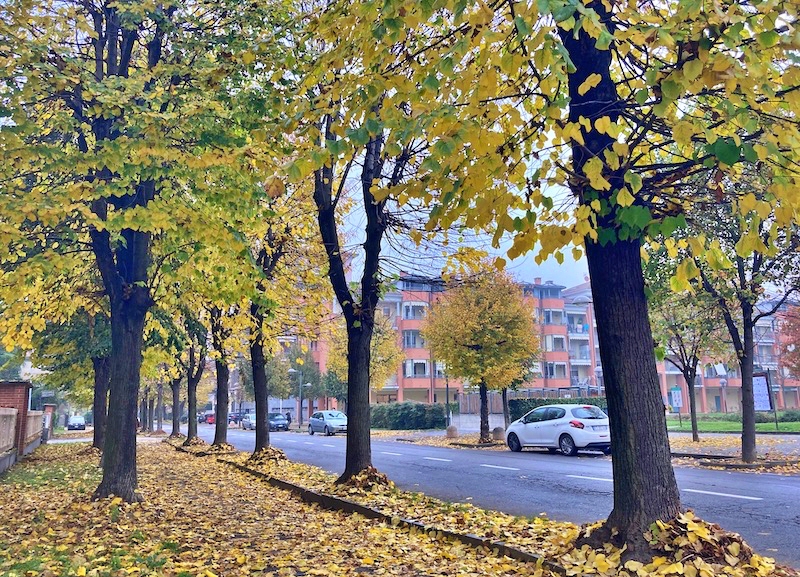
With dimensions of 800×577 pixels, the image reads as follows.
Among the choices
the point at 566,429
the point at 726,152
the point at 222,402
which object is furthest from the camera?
the point at 222,402

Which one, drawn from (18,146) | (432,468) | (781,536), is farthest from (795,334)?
(18,146)

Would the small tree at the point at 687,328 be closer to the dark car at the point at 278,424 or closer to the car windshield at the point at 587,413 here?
the car windshield at the point at 587,413

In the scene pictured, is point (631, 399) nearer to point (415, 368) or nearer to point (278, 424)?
point (278, 424)

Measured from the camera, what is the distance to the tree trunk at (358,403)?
33.4ft

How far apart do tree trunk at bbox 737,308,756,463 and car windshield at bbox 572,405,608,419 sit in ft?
14.8

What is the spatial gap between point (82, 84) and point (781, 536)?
10511 millimetres

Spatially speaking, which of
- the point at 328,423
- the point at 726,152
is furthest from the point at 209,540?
the point at 328,423

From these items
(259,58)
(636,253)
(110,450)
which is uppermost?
(259,58)

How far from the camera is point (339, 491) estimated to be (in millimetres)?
9664

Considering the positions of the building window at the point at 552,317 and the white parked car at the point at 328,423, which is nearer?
the white parked car at the point at 328,423

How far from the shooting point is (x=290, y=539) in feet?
23.5

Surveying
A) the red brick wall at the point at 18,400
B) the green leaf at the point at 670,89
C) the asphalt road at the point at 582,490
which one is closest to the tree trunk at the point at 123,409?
the asphalt road at the point at 582,490

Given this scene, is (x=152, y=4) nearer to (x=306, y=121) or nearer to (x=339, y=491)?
(x=306, y=121)

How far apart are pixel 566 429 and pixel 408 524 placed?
517 inches
